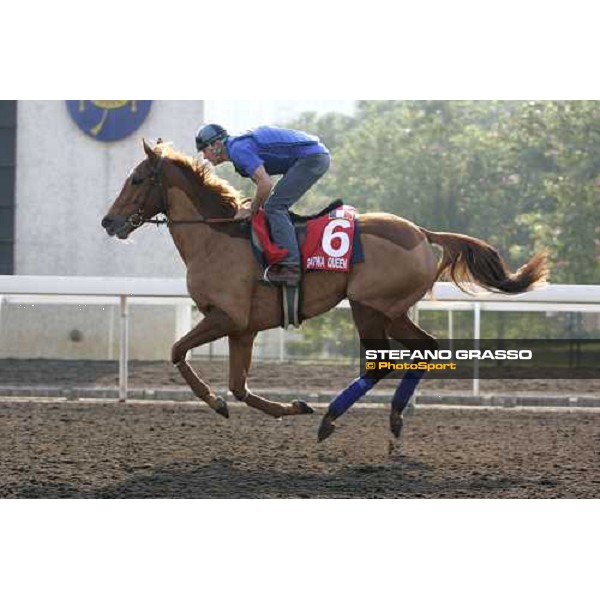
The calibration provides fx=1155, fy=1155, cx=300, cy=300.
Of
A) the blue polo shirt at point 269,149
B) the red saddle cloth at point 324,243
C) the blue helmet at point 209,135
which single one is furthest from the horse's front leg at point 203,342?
the blue helmet at point 209,135

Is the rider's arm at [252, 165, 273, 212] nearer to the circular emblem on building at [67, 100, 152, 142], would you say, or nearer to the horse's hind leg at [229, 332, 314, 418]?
the horse's hind leg at [229, 332, 314, 418]

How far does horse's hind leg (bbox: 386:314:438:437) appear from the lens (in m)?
7.36

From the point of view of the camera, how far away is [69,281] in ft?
36.3

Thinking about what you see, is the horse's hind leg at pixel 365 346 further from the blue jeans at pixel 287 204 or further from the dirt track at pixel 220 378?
the dirt track at pixel 220 378

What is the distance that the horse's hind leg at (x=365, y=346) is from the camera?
23.5 ft

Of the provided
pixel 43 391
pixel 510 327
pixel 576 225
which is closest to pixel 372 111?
pixel 576 225

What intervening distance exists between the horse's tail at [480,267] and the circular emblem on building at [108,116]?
11967 millimetres

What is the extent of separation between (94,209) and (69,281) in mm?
8542

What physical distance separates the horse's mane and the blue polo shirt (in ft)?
1.32

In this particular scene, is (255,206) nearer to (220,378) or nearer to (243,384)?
(243,384)

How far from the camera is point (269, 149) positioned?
720cm

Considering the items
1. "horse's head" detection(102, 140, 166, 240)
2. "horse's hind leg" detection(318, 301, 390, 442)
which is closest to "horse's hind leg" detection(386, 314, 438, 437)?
"horse's hind leg" detection(318, 301, 390, 442)

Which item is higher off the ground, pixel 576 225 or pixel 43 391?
pixel 576 225

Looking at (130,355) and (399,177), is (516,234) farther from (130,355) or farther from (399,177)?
(130,355)
